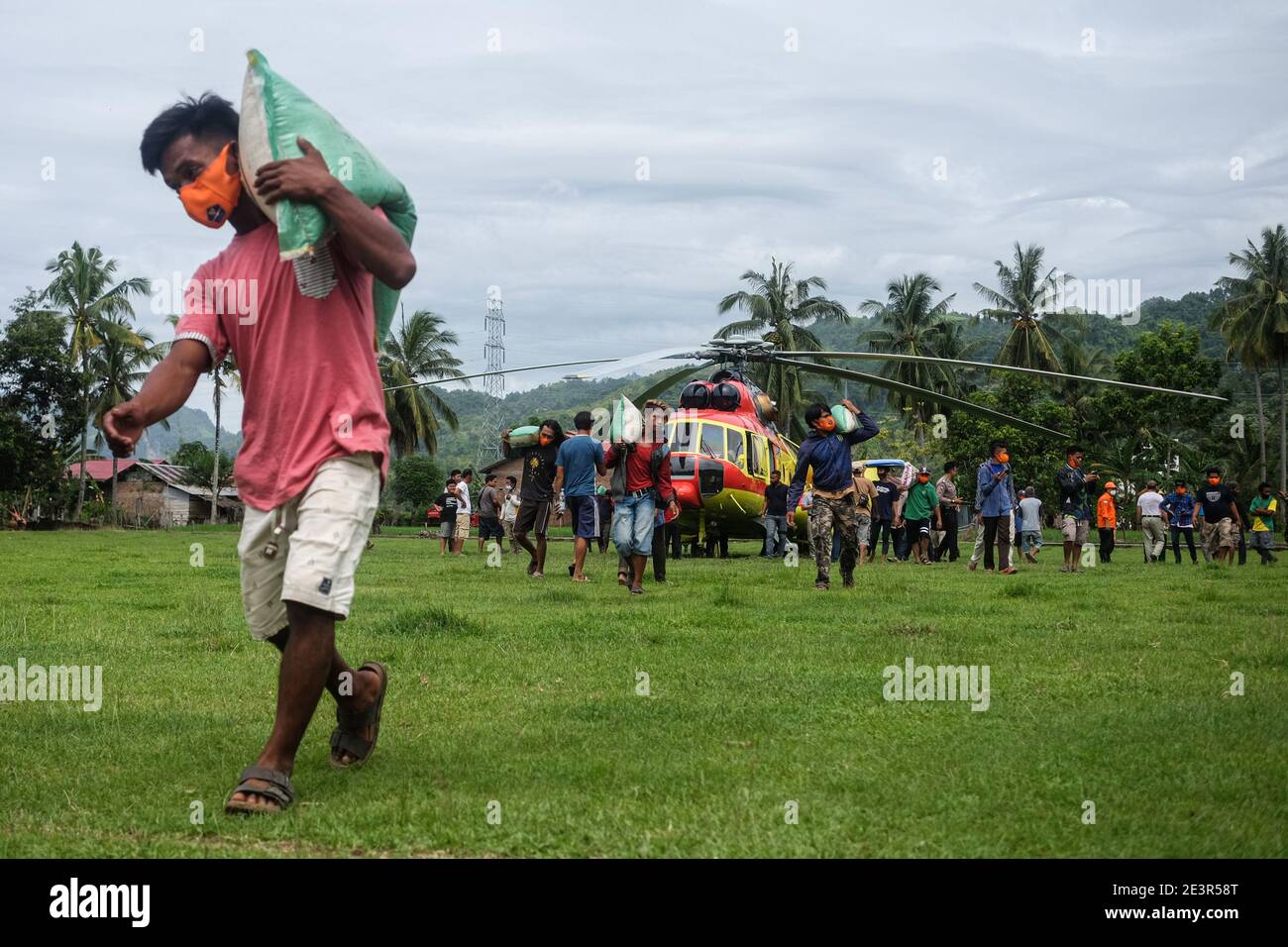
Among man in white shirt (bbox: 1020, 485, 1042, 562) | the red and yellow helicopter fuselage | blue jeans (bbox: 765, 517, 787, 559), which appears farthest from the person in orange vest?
the red and yellow helicopter fuselage

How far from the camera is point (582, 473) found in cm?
1581

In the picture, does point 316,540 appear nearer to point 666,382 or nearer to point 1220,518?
point 666,382

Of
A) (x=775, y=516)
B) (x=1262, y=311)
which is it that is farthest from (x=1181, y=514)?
(x=1262, y=311)

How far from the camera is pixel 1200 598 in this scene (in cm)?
1294

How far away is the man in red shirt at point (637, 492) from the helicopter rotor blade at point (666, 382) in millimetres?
5105

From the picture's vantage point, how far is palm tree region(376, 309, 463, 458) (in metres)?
71.0

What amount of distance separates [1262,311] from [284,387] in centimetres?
6701

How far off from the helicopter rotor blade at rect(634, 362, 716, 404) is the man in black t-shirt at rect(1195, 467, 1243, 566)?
10.3 m

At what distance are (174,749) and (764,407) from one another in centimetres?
1833

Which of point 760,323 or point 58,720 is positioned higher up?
point 760,323

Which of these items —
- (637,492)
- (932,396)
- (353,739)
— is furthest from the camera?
(932,396)

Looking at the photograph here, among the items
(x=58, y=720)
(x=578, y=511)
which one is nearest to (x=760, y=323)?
(x=578, y=511)

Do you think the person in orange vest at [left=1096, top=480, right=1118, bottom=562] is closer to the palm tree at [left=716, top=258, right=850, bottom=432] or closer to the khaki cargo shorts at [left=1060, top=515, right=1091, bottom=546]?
the khaki cargo shorts at [left=1060, top=515, right=1091, bottom=546]
